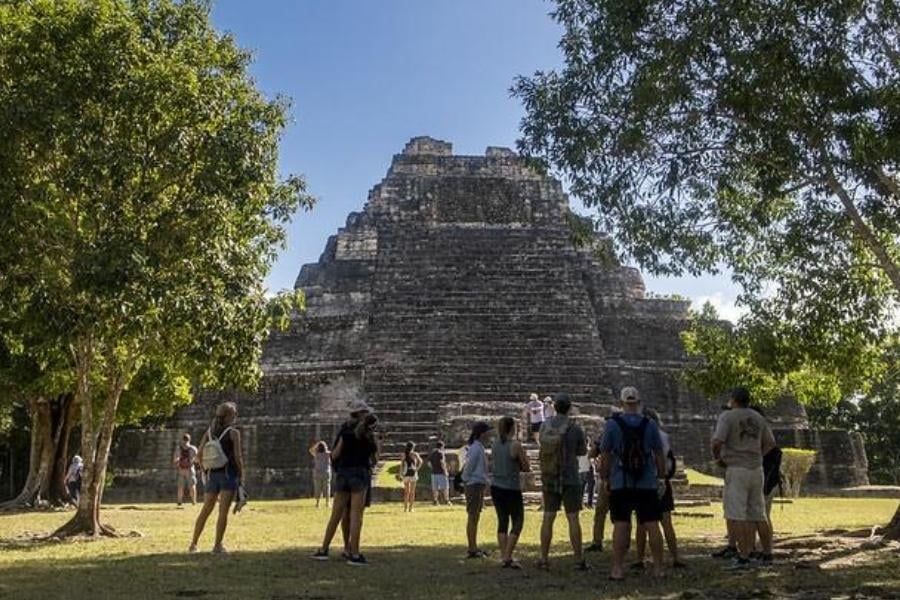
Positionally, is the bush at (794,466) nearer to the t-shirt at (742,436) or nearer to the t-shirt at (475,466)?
the t-shirt at (475,466)

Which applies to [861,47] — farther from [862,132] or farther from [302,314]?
[302,314]

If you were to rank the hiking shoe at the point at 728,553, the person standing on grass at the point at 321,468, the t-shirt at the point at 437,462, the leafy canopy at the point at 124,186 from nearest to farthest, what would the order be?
the hiking shoe at the point at 728,553 → the leafy canopy at the point at 124,186 → the t-shirt at the point at 437,462 → the person standing on grass at the point at 321,468

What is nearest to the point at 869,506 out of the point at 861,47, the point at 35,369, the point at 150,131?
the point at 861,47

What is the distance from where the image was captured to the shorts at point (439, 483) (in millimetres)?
16125

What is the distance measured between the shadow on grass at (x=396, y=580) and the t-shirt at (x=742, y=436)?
2.82 ft

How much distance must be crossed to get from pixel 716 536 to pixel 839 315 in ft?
9.52

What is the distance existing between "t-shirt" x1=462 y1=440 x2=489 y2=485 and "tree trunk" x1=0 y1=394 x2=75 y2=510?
13.4 meters

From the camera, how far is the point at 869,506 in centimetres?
1633

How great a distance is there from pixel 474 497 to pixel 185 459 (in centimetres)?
1033

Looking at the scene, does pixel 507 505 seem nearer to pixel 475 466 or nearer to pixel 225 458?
pixel 475 466

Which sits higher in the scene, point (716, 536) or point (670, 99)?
point (670, 99)

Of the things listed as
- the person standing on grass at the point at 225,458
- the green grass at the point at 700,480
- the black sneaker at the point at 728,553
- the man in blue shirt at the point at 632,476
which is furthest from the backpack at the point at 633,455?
the green grass at the point at 700,480

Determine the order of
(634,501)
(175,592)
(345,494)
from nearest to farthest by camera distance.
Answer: (175,592) < (634,501) < (345,494)

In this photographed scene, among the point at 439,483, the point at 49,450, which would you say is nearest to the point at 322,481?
the point at 439,483
